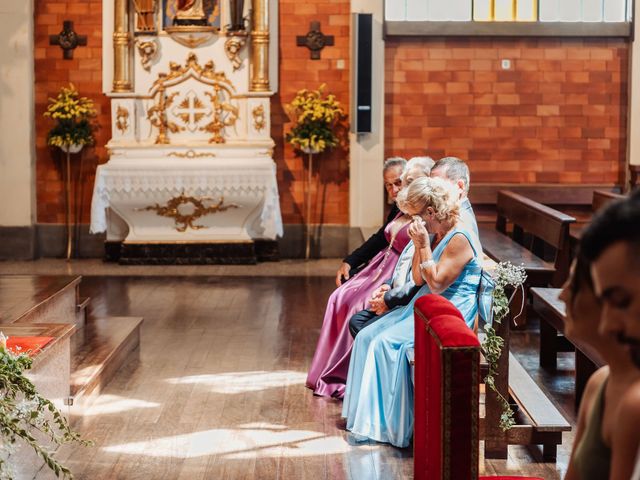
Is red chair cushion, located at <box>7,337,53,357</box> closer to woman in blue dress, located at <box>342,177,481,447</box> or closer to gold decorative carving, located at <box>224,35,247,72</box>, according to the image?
woman in blue dress, located at <box>342,177,481,447</box>

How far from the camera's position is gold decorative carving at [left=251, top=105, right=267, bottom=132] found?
411 inches

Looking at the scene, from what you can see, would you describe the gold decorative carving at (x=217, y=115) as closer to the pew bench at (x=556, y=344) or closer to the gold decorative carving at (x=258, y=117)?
the gold decorative carving at (x=258, y=117)

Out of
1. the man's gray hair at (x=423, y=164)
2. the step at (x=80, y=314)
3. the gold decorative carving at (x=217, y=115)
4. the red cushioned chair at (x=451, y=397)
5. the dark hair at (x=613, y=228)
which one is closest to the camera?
the dark hair at (x=613, y=228)

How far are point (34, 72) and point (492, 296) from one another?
24.7ft

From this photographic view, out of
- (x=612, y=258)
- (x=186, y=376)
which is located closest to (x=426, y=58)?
(x=186, y=376)

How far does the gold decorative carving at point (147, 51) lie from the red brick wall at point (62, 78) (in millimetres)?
493

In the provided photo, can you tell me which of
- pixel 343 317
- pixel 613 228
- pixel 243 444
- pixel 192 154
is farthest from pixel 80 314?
pixel 613 228

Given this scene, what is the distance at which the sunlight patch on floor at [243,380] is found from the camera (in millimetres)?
5698

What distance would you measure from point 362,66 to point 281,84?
0.95 metres

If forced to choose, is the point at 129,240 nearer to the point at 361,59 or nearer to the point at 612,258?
the point at 361,59

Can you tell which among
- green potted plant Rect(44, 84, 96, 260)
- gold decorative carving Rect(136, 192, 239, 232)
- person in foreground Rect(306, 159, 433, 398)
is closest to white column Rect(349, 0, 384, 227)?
gold decorative carving Rect(136, 192, 239, 232)

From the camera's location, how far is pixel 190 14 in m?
10.5

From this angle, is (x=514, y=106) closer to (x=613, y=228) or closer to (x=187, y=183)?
(x=187, y=183)

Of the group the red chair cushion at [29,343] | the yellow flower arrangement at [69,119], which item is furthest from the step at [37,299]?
the yellow flower arrangement at [69,119]
